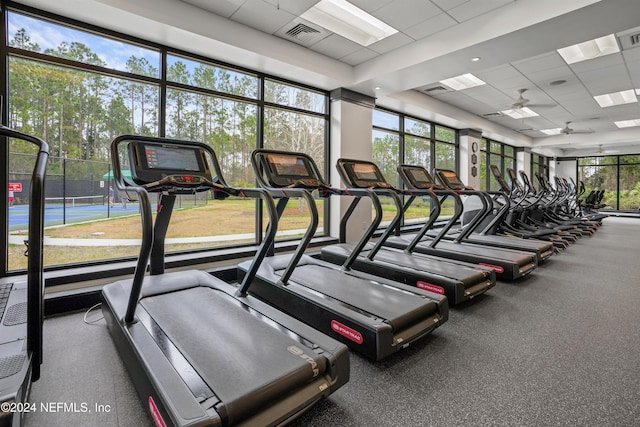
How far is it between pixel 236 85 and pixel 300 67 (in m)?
1.01

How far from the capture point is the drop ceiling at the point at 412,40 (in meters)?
3.62

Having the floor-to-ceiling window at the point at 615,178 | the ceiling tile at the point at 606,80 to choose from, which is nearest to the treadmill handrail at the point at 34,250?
the ceiling tile at the point at 606,80

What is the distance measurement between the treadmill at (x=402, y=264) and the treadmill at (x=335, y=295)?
385mm

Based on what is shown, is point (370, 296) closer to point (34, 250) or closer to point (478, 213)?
point (34, 250)

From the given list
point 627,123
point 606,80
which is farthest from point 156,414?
point 627,123

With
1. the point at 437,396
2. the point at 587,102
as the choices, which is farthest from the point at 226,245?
the point at 587,102

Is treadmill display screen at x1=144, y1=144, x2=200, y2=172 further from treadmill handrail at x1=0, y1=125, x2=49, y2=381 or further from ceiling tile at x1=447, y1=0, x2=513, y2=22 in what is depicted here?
ceiling tile at x1=447, y1=0, x2=513, y2=22

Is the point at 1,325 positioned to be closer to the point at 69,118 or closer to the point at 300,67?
the point at 69,118

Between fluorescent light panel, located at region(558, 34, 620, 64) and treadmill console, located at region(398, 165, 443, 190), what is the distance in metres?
2.96

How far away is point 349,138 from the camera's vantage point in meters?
6.16

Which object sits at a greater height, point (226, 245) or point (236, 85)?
point (236, 85)

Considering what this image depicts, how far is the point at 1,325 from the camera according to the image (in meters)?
1.94

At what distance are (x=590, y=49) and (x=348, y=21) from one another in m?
3.97

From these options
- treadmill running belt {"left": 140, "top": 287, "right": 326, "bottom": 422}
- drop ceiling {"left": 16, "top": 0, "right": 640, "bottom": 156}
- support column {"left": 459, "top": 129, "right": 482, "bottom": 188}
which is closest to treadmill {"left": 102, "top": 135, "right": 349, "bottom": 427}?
Answer: treadmill running belt {"left": 140, "top": 287, "right": 326, "bottom": 422}
